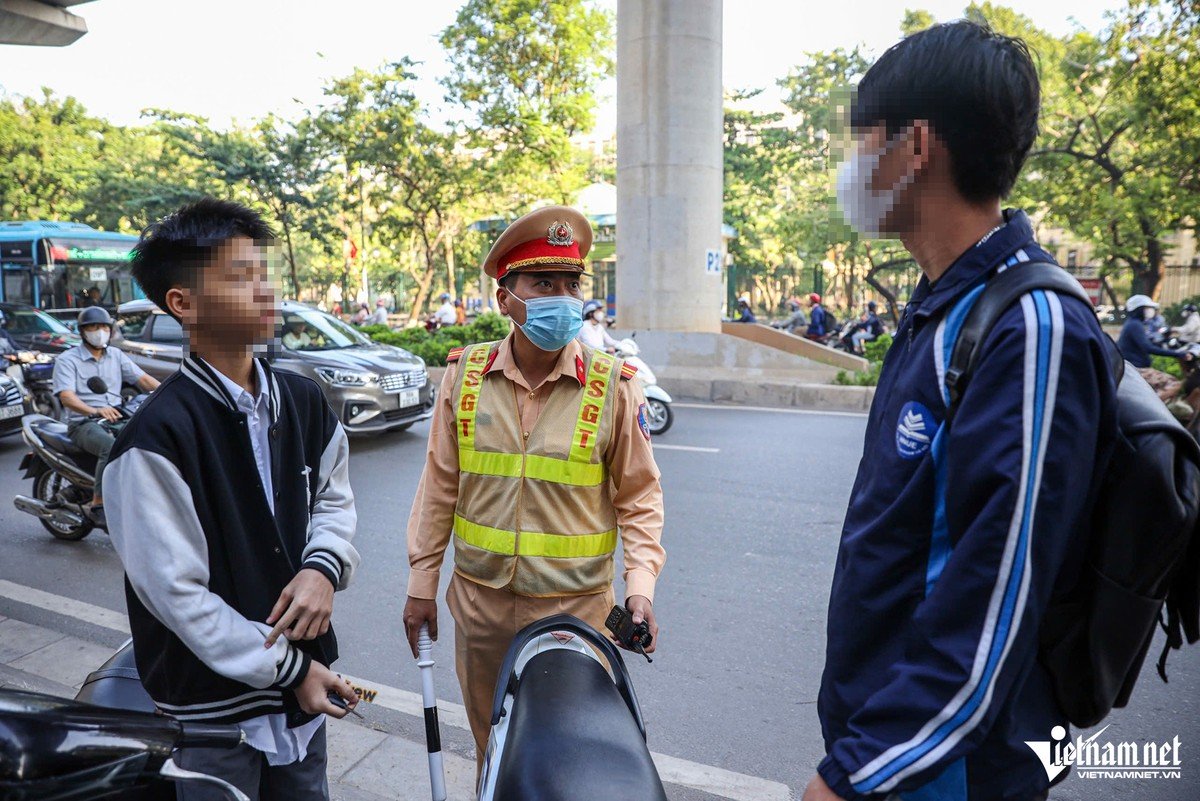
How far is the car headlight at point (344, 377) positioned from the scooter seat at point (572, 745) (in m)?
7.33

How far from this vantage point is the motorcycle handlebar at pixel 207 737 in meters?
1.50

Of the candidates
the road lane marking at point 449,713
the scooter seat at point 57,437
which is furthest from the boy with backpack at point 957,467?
the scooter seat at point 57,437

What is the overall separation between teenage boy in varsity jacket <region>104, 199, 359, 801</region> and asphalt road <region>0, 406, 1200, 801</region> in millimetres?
1728

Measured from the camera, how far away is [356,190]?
76.5ft

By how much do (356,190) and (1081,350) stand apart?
79.2 feet

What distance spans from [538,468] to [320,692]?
28.4 inches

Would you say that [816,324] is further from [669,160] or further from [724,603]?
[724,603]

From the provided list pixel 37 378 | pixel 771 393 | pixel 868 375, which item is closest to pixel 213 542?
pixel 771 393

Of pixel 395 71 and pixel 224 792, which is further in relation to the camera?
pixel 395 71

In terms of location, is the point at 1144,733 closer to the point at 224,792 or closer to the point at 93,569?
the point at 224,792

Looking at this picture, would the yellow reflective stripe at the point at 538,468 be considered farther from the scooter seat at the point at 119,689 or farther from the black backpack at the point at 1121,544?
the black backpack at the point at 1121,544

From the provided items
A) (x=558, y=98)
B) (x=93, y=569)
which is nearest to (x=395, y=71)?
(x=558, y=98)

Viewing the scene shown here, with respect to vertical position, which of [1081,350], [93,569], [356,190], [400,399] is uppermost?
[356,190]

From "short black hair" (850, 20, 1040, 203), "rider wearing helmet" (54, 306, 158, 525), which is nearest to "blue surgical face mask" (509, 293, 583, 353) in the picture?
"short black hair" (850, 20, 1040, 203)
